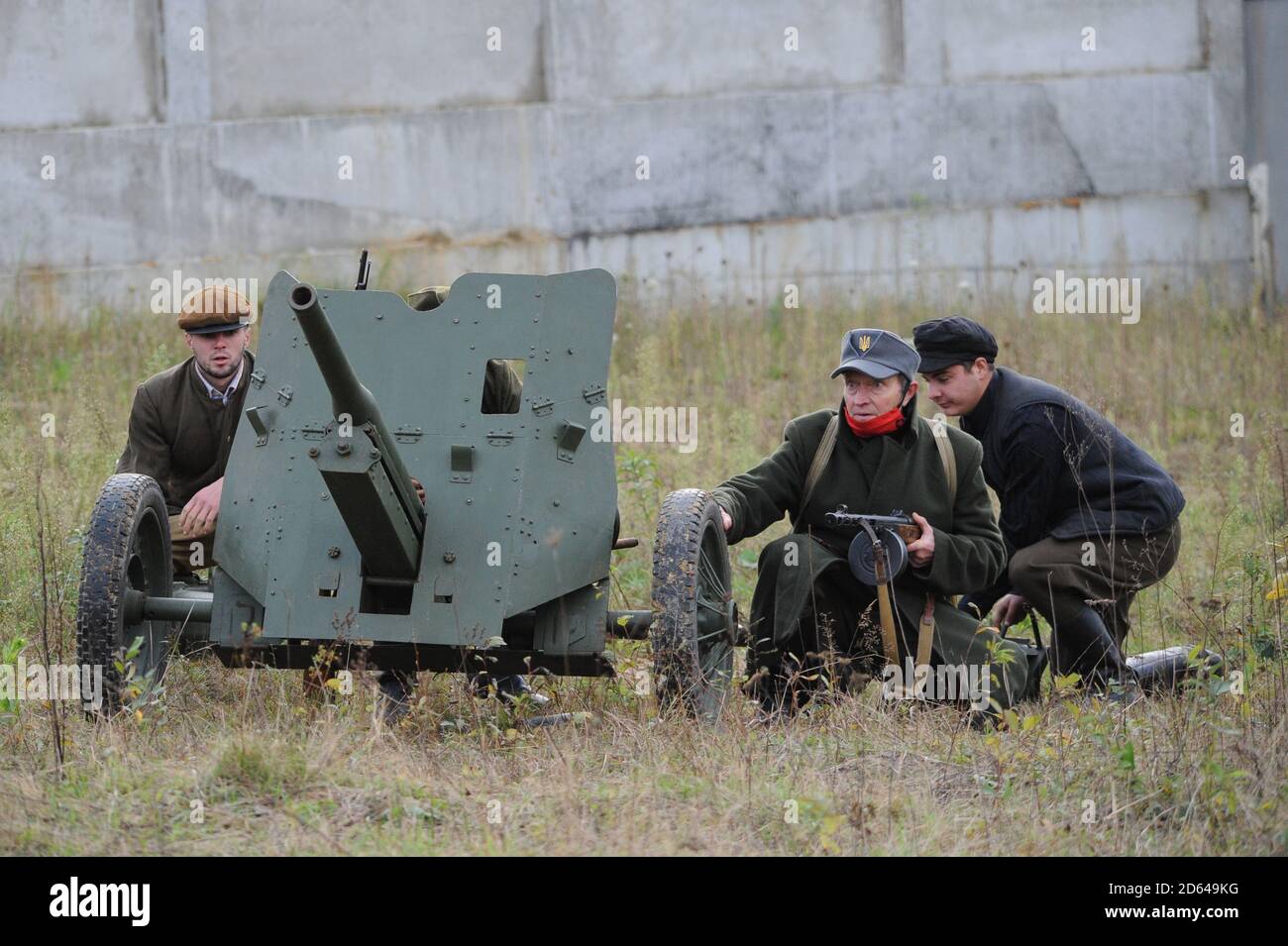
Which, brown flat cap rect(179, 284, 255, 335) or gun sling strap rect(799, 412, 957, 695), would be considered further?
brown flat cap rect(179, 284, 255, 335)

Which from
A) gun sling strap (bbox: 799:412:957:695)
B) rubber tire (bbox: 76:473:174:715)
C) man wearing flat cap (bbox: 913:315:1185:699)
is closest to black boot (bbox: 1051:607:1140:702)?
man wearing flat cap (bbox: 913:315:1185:699)

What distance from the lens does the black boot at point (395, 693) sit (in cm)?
530

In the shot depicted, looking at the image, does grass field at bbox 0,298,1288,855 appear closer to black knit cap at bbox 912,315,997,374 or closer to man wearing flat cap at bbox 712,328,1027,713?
man wearing flat cap at bbox 712,328,1027,713

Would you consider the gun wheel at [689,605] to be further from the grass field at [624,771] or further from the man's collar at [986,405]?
the man's collar at [986,405]

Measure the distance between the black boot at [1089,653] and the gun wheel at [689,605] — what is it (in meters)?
1.46

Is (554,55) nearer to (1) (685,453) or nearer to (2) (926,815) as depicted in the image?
(1) (685,453)

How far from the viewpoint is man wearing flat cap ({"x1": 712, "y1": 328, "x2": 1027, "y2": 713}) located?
17.5 feet

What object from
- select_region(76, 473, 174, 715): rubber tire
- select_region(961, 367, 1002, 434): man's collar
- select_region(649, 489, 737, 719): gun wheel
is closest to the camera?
select_region(649, 489, 737, 719): gun wheel

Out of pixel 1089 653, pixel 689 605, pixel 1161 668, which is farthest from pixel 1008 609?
pixel 689 605

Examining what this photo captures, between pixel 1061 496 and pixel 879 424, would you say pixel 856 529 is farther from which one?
pixel 1061 496

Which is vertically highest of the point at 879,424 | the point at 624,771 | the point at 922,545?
the point at 879,424

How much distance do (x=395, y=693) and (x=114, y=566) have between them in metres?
1.26

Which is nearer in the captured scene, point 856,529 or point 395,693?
point 856,529

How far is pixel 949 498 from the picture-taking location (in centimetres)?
548
